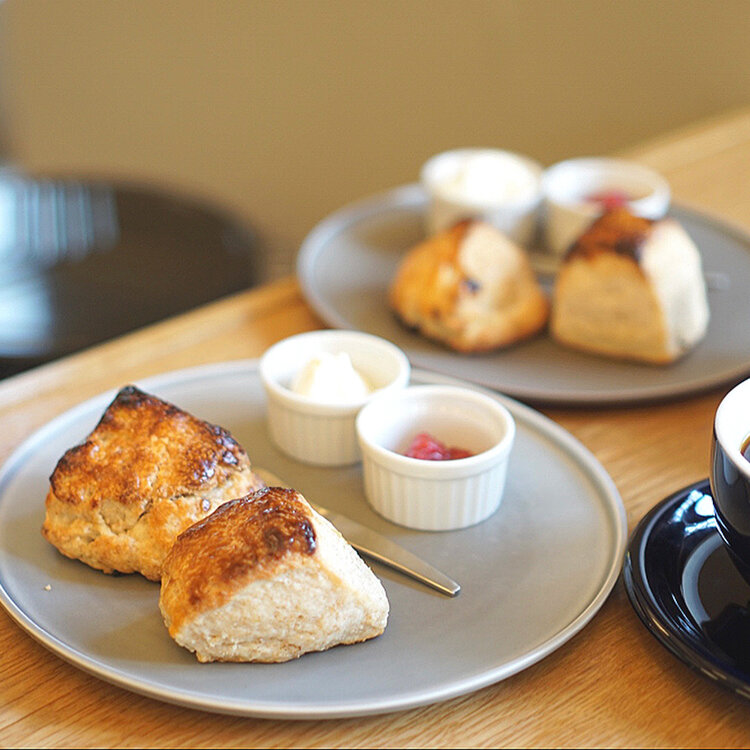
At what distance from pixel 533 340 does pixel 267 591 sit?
0.86 meters

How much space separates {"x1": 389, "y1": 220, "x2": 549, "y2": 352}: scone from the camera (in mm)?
1610

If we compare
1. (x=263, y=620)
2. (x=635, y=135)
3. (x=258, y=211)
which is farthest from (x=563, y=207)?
(x=258, y=211)

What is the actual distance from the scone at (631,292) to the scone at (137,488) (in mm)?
707

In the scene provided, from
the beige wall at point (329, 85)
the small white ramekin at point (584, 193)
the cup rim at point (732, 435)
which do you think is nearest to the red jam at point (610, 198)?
the small white ramekin at point (584, 193)

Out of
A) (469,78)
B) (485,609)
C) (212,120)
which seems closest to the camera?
(485,609)

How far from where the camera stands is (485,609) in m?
1.05

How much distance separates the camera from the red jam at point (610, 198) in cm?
195

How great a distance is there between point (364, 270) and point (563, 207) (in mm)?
400

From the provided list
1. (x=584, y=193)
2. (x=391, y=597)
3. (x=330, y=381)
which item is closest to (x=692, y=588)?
(x=391, y=597)

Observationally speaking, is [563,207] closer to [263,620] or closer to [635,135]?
[263,620]

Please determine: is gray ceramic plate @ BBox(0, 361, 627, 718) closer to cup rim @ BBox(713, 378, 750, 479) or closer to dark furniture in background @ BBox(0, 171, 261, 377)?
cup rim @ BBox(713, 378, 750, 479)

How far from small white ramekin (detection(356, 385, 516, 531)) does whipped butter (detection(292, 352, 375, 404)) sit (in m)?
0.07

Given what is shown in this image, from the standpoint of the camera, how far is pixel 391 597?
106 cm

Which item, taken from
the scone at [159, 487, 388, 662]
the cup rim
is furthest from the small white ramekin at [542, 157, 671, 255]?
the scone at [159, 487, 388, 662]
